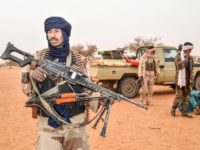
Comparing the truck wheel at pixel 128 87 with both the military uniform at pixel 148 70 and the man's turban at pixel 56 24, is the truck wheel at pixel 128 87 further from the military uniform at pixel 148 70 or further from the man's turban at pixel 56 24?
the man's turban at pixel 56 24

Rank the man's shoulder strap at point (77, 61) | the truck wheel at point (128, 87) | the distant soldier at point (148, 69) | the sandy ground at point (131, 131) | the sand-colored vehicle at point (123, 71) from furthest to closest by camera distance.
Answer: the truck wheel at point (128, 87) < the sand-colored vehicle at point (123, 71) < the distant soldier at point (148, 69) < the sandy ground at point (131, 131) < the man's shoulder strap at point (77, 61)

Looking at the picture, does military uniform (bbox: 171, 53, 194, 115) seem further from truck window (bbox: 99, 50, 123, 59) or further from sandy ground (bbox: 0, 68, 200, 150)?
truck window (bbox: 99, 50, 123, 59)

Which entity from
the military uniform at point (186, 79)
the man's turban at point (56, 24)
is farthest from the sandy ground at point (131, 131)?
the man's turban at point (56, 24)

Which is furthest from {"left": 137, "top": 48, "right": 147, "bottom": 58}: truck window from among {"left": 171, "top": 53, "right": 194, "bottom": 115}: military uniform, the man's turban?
the man's turban

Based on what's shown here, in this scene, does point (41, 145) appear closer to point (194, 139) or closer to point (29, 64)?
point (29, 64)

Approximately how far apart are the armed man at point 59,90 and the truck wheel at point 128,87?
9.53 m

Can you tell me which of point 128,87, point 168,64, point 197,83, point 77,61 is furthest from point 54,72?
point 197,83

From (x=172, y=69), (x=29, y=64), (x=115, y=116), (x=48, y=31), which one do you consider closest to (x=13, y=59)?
(x=29, y=64)

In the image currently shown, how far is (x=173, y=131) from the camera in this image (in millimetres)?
7465

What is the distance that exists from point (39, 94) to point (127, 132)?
4.44m

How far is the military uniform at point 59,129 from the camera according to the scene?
3.12 m

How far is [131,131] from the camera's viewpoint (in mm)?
7461

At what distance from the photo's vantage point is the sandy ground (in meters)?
6.34

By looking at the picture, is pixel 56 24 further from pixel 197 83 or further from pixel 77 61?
pixel 197 83
